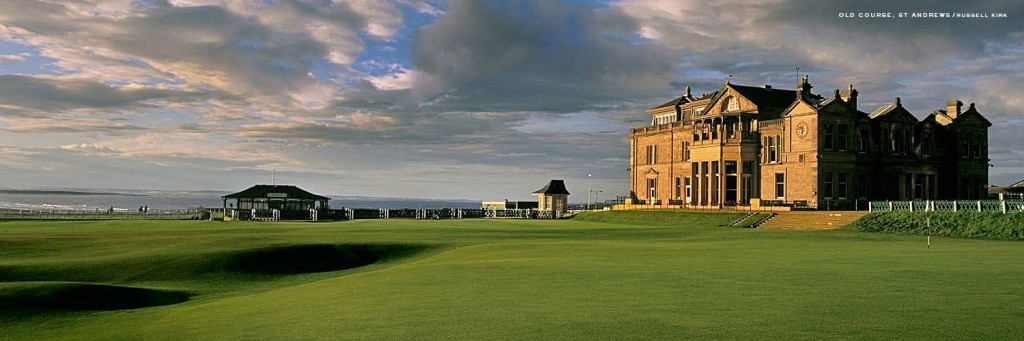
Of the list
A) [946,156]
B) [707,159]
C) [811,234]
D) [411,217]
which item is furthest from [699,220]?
[411,217]

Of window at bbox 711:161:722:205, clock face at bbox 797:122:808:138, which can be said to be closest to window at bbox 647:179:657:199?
window at bbox 711:161:722:205

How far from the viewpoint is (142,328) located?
1739 cm

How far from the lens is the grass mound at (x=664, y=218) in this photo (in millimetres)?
63525

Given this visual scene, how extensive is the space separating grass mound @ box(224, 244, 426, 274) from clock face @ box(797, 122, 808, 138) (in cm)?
3930

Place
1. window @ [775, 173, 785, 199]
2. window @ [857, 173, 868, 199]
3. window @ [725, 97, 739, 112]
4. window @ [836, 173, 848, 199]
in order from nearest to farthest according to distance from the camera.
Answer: window @ [836, 173, 848, 199]
window @ [857, 173, 868, 199]
window @ [775, 173, 785, 199]
window @ [725, 97, 739, 112]

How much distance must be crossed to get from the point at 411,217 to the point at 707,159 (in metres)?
36.7

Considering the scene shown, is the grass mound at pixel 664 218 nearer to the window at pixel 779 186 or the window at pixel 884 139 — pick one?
the window at pixel 779 186

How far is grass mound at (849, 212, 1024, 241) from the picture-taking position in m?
42.7

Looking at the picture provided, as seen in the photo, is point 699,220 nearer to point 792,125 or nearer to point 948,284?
point 792,125

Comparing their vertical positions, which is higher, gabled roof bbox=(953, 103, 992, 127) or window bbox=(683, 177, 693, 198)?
gabled roof bbox=(953, 103, 992, 127)

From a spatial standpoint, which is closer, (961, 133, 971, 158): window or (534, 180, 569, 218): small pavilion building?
(961, 133, 971, 158): window

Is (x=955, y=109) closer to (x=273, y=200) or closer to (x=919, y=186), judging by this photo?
(x=919, y=186)

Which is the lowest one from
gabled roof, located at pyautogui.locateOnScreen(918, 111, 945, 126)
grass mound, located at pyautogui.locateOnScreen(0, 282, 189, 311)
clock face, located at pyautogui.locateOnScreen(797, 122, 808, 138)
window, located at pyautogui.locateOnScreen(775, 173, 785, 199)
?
grass mound, located at pyautogui.locateOnScreen(0, 282, 189, 311)

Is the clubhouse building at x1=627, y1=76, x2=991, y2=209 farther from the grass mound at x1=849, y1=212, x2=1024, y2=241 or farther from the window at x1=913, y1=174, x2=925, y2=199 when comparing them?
the grass mound at x1=849, y1=212, x2=1024, y2=241
